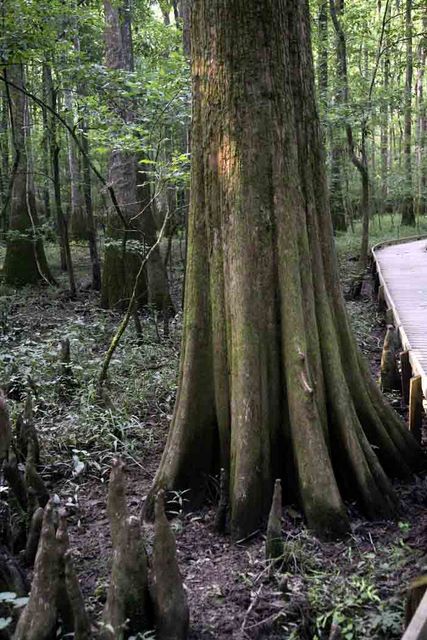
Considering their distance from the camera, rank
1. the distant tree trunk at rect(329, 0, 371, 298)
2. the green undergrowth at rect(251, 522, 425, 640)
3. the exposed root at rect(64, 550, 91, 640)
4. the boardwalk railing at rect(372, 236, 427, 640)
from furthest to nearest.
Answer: the distant tree trunk at rect(329, 0, 371, 298)
the boardwalk railing at rect(372, 236, 427, 640)
the green undergrowth at rect(251, 522, 425, 640)
the exposed root at rect(64, 550, 91, 640)

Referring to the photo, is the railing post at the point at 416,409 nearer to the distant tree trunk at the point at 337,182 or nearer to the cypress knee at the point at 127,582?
the cypress knee at the point at 127,582

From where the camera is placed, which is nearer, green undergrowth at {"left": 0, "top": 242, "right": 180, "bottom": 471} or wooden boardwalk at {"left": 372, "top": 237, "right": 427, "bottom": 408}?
green undergrowth at {"left": 0, "top": 242, "right": 180, "bottom": 471}

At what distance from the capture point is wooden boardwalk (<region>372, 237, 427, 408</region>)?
7670 mm

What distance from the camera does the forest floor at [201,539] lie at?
3180 mm

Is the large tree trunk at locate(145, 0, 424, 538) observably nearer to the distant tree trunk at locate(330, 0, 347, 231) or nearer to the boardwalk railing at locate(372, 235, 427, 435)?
the boardwalk railing at locate(372, 235, 427, 435)

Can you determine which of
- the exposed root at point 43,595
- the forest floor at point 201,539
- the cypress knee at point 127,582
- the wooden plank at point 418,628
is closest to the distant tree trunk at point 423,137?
the forest floor at point 201,539

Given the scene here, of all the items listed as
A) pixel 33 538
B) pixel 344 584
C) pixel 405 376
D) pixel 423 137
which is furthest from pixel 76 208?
pixel 344 584

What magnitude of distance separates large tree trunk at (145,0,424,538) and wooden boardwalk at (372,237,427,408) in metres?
2.17

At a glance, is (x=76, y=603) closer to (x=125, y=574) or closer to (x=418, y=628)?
(x=125, y=574)

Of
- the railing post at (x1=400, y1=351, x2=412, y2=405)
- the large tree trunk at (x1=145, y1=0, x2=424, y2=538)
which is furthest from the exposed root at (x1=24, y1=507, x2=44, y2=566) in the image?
the railing post at (x1=400, y1=351, x2=412, y2=405)

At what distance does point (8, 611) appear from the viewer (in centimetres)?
298

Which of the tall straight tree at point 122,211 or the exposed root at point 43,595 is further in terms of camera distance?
the tall straight tree at point 122,211

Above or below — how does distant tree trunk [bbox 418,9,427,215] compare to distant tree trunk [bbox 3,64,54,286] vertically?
above

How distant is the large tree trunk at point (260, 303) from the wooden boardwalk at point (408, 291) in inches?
85.6
